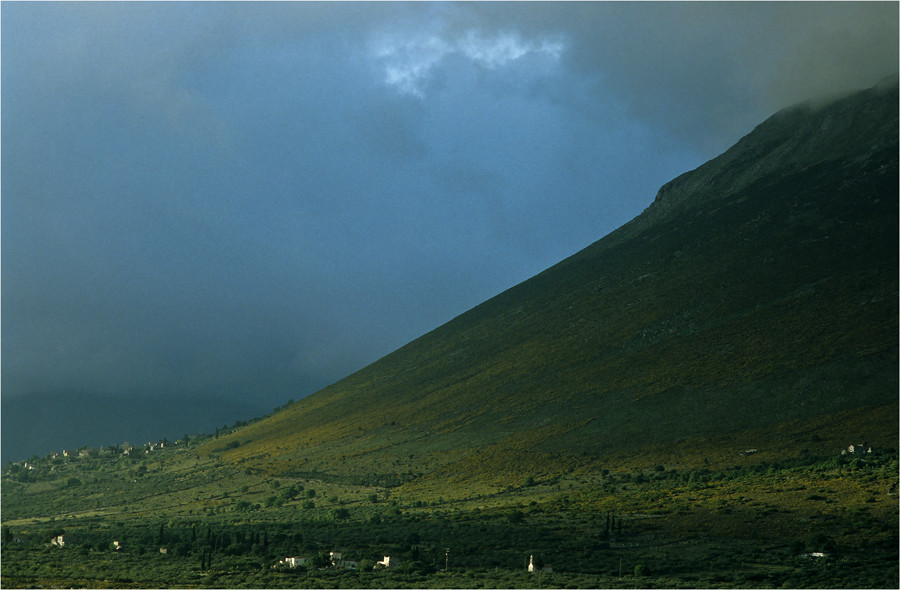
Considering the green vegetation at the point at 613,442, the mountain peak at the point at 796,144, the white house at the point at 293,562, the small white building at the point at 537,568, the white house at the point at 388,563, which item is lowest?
the small white building at the point at 537,568

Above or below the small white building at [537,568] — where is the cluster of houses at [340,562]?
above

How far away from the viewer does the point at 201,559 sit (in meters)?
57.4

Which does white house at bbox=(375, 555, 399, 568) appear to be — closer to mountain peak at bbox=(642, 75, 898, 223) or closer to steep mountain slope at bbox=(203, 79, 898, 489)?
steep mountain slope at bbox=(203, 79, 898, 489)

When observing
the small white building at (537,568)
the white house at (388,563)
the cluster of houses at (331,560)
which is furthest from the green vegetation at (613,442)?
the small white building at (537,568)

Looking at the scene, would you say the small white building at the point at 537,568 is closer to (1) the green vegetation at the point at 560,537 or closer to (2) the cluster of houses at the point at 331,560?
(1) the green vegetation at the point at 560,537

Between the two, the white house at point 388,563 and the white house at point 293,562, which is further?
the white house at point 293,562

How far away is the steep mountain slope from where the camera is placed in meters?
99.9

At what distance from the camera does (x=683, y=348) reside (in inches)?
4739

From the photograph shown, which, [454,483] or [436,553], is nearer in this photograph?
[436,553]

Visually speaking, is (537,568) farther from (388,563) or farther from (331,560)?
(331,560)

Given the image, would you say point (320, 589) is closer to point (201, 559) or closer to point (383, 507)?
point (201, 559)

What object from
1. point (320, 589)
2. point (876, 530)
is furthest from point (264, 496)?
point (876, 530)

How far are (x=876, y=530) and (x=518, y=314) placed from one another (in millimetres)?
111780

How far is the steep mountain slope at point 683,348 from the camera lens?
9988 centimetres
